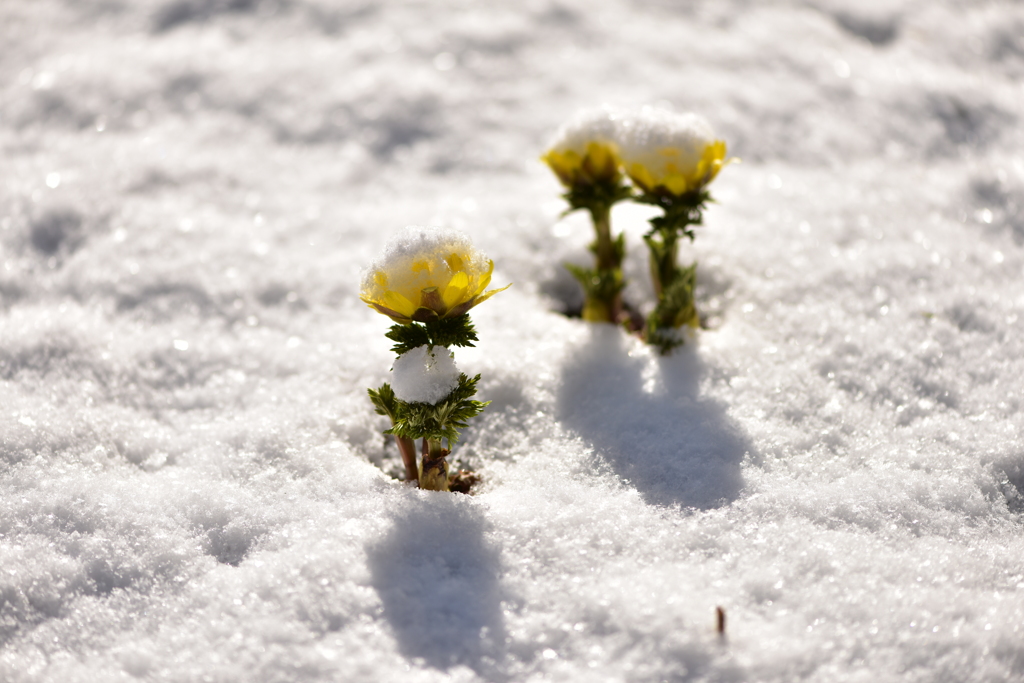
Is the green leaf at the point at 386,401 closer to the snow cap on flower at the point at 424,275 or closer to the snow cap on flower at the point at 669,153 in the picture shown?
the snow cap on flower at the point at 424,275

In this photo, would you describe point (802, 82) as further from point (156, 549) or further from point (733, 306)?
point (156, 549)

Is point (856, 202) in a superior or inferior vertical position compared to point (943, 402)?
superior

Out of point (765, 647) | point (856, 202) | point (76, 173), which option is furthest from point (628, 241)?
point (76, 173)

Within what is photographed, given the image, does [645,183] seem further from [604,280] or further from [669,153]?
[604,280]

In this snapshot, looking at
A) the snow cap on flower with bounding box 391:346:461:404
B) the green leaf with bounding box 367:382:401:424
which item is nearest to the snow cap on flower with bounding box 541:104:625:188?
the snow cap on flower with bounding box 391:346:461:404

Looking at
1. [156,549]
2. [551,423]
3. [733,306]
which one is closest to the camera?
[156,549]
